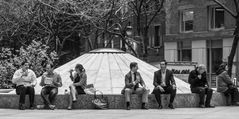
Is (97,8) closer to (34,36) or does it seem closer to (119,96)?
(34,36)

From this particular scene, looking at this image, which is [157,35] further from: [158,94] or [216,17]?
[158,94]

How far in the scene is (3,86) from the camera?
23.6 meters

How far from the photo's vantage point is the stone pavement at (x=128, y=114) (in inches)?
491

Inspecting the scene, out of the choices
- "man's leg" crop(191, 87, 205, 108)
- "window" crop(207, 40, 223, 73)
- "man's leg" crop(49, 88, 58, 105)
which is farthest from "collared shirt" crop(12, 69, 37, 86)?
"window" crop(207, 40, 223, 73)

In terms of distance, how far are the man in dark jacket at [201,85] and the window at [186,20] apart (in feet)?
79.6

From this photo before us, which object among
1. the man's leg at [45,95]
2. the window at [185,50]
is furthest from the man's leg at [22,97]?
the window at [185,50]

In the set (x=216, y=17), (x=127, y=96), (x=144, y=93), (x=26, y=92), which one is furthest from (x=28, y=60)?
(x=216, y=17)

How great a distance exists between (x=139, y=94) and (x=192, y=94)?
1.84m

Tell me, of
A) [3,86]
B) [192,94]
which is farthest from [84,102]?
[3,86]

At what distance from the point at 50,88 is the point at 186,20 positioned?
86.2 ft

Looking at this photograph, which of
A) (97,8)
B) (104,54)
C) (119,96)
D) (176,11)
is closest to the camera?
(119,96)

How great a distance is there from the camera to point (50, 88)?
15.3 meters

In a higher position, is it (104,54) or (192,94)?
(104,54)

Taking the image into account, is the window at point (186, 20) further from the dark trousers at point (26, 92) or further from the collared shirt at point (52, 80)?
the dark trousers at point (26, 92)
